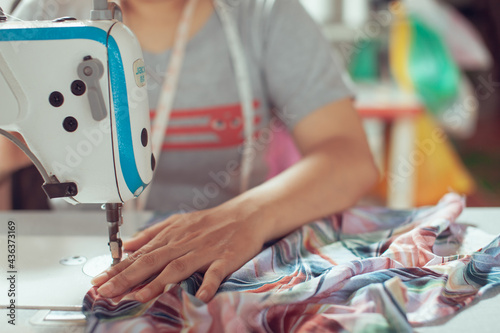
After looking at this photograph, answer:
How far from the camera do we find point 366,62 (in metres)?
2.54

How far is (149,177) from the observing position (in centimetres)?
68

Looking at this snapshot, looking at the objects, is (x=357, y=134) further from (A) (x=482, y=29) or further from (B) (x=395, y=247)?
(A) (x=482, y=29)

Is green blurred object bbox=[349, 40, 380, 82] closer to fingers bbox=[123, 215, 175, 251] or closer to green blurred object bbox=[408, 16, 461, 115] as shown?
green blurred object bbox=[408, 16, 461, 115]

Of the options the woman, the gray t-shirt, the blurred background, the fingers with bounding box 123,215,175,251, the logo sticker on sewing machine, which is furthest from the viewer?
the blurred background

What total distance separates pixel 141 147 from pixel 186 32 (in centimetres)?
53

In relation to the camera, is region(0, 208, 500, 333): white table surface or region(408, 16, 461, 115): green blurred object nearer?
region(0, 208, 500, 333): white table surface

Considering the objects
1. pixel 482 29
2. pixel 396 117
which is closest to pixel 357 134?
pixel 396 117

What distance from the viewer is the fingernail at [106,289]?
0.60 meters

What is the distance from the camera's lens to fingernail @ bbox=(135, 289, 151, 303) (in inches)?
23.0

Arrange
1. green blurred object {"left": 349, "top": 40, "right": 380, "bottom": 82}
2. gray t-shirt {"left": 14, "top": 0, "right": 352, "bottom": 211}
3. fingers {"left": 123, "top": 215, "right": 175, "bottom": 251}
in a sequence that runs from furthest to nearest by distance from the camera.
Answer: green blurred object {"left": 349, "top": 40, "right": 380, "bottom": 82} < gray t-shirt {"left": 14, "top": 0, "right": 352, "bottom": 211} < fingers {"left": 123, "top": 215, "right": 175, "bottom": 251}

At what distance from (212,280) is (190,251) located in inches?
2.8

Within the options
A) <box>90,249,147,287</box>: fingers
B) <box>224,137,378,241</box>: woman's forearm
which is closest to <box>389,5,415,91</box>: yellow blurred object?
<box>224,137,378,241</box>: woman's forearm

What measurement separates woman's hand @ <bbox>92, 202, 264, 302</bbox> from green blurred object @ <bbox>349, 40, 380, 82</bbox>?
194cm

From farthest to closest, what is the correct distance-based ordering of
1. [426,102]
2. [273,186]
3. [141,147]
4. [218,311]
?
[426,102] → [273,186] → [141,147] → [218,311]
